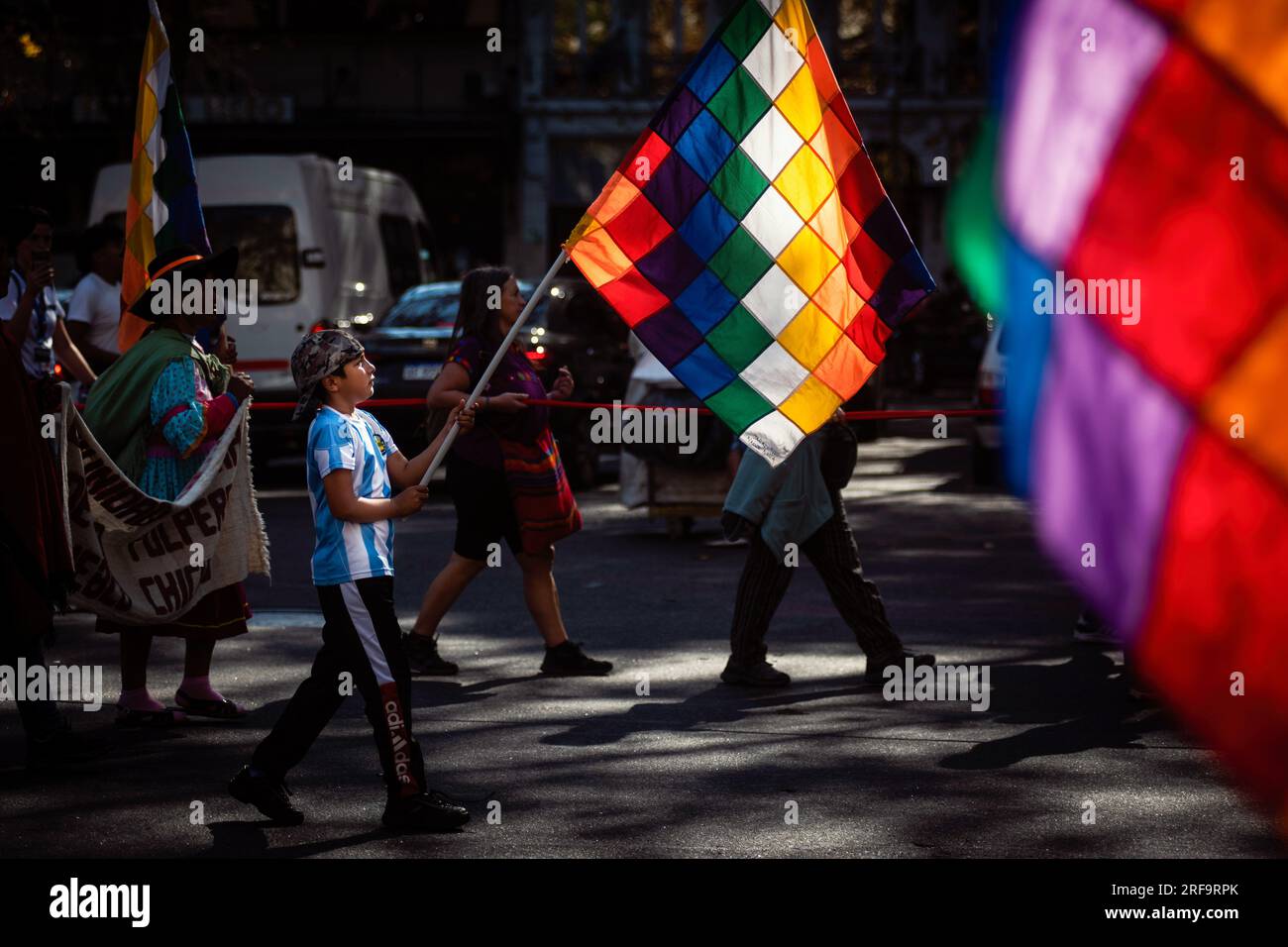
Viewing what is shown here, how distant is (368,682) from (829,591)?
307 cm

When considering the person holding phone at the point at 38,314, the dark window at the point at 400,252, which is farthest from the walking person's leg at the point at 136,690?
the dark window at the point at 400,252

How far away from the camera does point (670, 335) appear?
20.1ft

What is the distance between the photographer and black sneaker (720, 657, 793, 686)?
26.5ft

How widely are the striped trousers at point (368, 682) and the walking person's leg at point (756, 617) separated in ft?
8.75

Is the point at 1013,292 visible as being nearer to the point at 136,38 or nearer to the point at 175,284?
the point at 175,284

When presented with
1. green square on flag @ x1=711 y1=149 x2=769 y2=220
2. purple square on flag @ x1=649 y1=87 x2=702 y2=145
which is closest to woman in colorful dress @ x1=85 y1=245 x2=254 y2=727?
purple square on flag @ x1=649 y1=87 x2=702 y2=145

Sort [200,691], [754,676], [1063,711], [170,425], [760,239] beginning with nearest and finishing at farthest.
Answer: [760,239], [170,425], [200,691], [1063,711], [754,676]

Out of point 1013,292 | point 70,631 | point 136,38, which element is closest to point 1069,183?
point 1013,292

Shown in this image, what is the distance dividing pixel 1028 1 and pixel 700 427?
1031cm

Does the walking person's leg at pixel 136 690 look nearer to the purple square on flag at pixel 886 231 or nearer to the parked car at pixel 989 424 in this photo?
the purple square on flag at pixel 886 231

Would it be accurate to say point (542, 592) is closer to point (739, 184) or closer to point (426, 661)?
point (426, 661)

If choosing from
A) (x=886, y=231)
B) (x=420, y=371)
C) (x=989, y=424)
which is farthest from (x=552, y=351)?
(x=886, y=231)

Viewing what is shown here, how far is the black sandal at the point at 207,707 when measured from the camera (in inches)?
287

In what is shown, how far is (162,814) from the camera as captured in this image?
5.79 metres
